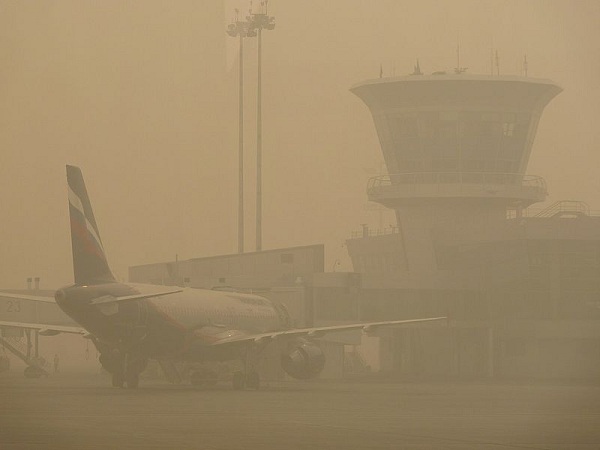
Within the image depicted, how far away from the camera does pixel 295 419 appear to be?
37.8 metres

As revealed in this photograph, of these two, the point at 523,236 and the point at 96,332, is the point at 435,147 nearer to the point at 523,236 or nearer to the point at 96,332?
the point at 523,236

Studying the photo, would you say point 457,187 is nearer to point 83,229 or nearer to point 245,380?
point 245,380

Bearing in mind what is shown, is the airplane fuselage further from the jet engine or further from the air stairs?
the air stairs

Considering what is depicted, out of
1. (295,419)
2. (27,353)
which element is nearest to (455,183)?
(27,353)

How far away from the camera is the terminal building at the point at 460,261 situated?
3526 inches

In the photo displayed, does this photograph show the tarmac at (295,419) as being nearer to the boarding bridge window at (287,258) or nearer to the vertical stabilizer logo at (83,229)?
the vertical stabilizer logo at (83,229)

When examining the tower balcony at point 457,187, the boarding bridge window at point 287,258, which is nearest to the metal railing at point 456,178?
the tower balcony at point 457,187

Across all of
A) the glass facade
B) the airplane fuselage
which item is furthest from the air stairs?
the glass facade

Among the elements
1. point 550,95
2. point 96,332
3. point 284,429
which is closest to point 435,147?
point 550,95

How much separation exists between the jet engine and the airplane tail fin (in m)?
10.9

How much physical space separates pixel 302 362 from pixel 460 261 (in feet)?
140

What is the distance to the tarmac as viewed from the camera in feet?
99.7

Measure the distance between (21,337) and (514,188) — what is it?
4082 centimetres

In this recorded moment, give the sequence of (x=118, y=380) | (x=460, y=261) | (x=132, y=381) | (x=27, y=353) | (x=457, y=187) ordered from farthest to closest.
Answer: (x=457, y=187) < (x=460, y=261) < (x=27, y=353) < (x=118, y=380) < (x=132, y=381)
